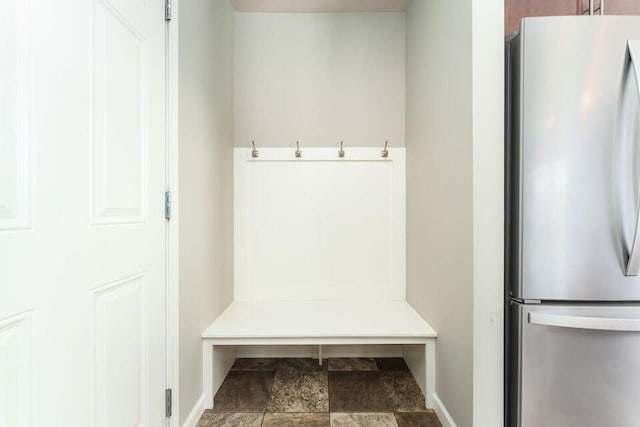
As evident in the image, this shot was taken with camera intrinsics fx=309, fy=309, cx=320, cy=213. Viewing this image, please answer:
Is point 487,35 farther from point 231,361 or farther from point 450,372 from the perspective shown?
point 231,361

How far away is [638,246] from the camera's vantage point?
1074 millimetres

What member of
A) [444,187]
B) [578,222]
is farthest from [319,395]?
[578,222]

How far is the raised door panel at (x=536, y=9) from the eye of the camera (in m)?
→ 1.61

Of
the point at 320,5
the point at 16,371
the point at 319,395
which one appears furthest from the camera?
the point at 320,5

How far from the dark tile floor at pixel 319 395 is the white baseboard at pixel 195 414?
0.12 ft

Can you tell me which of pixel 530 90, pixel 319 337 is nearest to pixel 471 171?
pixel 530 90

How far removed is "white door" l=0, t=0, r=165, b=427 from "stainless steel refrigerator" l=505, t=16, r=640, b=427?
55.9 inches

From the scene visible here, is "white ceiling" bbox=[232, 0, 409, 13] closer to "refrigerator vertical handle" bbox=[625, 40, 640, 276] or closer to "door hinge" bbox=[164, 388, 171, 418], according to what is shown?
"refrigerator vertical handle" bbox=[625, 40, 640, 276]

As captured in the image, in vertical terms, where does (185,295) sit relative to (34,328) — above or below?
below

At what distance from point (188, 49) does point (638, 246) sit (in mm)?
1962

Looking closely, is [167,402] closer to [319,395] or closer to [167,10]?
[319,395]

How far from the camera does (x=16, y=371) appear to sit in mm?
680

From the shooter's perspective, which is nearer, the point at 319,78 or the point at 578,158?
the point at 578,158

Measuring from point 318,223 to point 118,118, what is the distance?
140 cm
